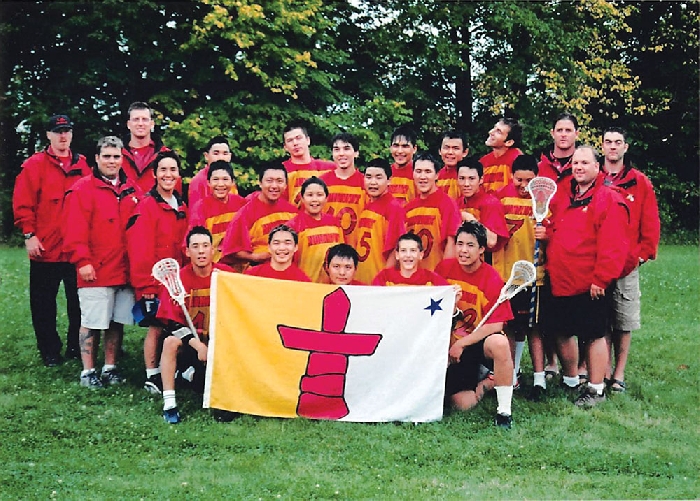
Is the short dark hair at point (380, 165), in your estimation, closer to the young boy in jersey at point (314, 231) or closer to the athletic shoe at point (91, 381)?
the young boy in jersey at point (314, 231)

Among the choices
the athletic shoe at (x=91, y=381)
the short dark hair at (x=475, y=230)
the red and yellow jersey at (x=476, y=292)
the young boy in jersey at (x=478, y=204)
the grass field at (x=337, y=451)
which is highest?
the young boy in jersey at (x=478, y=204)

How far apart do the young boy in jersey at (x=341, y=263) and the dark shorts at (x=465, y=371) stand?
1.03m

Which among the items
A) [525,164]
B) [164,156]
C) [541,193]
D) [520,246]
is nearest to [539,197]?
[541,193]

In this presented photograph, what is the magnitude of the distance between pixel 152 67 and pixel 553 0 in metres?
11.3

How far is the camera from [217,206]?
23.3ft

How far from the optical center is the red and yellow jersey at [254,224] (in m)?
6.68

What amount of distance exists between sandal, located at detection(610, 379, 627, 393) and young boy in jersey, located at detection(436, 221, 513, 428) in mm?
1337

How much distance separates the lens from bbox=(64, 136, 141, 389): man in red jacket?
6820mm

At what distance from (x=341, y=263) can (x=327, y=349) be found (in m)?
0.66

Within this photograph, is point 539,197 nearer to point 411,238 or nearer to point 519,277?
point 519,277

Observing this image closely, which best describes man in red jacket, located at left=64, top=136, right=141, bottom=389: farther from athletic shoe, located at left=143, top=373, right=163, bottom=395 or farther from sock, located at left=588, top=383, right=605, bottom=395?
sock, located at left=588, top=383, right=605, bottom=395

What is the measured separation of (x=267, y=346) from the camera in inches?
239

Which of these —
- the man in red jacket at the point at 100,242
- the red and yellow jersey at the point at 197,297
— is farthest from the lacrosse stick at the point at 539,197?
the man in red jacket at the point at 100,242

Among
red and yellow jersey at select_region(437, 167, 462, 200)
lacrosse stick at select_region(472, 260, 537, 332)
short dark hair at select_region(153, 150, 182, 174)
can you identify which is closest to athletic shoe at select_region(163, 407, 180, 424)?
short dark hair at select_region(153, 150, 182, 174)
